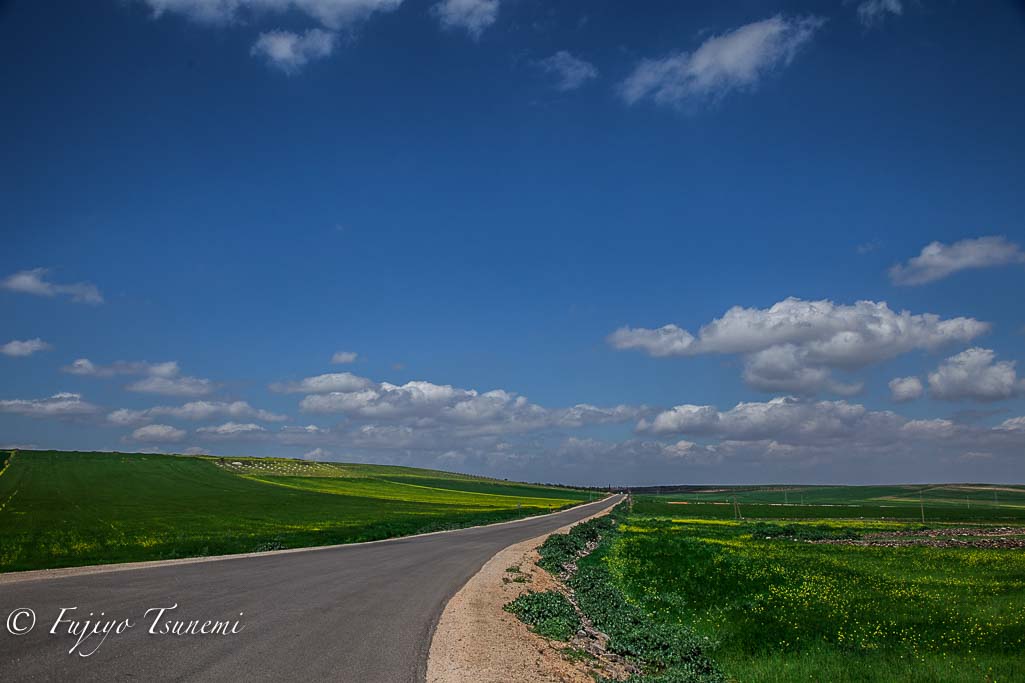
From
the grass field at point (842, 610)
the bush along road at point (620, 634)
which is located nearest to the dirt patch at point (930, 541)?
the grass field at point (842, 610)

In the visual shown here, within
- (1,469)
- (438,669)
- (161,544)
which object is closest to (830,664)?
(438,669)

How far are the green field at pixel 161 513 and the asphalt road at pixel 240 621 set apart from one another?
28.0 feet

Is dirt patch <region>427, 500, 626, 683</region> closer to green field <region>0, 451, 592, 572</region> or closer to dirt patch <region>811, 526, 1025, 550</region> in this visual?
green field <region>0, 451, 592, 572</region>

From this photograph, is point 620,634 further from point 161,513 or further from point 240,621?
point 161,513

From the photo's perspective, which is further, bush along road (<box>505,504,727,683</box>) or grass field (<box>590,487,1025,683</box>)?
grass field (<box>590,487,1025,683</box>)

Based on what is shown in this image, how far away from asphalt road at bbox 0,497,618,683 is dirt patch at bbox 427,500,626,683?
17.7 inches

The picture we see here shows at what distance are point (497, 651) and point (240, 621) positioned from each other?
20.3 feet

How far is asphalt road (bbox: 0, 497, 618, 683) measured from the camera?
10391mm

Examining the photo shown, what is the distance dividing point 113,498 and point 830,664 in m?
80.4

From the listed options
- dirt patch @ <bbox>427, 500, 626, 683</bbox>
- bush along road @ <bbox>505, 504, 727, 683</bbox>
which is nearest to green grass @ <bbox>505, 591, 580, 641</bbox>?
bush along road @ <bbox>505, 504, 727, 683</bbox>

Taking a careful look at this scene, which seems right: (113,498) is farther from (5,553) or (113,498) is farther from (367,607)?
(367,607)

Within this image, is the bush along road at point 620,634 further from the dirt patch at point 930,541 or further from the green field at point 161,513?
the dirt patch at point 930,541

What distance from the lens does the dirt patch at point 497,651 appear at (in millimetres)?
11234

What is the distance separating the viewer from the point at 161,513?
56.8 meters
